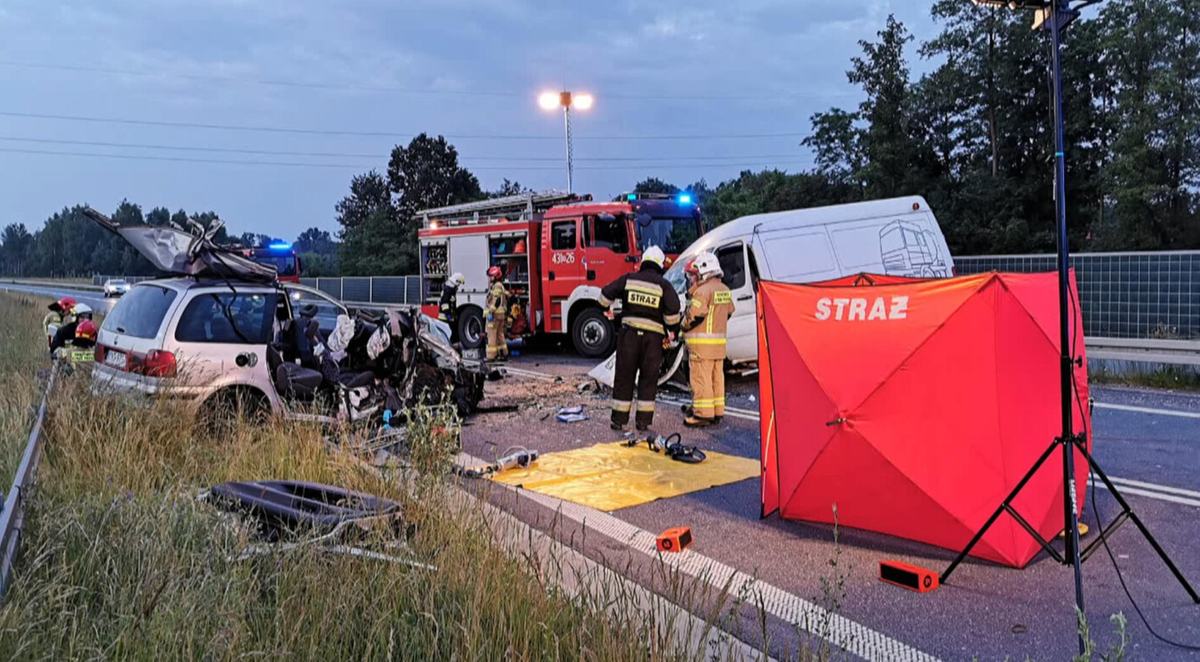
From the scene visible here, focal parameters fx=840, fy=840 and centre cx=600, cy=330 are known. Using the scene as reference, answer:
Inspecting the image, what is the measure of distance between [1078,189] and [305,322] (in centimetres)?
2739

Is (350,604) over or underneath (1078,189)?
underneath

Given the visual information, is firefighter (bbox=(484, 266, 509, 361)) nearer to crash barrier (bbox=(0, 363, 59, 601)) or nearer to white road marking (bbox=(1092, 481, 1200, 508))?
crash barrier (bbox=(0, 363, 59, 601))

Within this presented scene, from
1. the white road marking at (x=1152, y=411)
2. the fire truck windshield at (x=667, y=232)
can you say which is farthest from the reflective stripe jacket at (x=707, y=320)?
the fire truck windshield at (x=667, y=232)

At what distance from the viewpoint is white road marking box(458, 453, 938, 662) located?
11.1 feet

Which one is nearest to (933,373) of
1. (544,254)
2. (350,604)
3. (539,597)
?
(539,597)

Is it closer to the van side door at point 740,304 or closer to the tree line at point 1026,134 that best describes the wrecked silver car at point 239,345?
the van side door at point 740,304

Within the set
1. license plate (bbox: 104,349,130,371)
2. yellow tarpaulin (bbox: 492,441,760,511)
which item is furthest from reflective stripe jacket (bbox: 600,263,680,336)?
license plate (bbox: 104,349,130,371)

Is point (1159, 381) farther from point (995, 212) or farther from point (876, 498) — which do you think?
point (995, 212)

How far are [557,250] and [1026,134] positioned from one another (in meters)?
21.4

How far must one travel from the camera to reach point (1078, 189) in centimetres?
2767

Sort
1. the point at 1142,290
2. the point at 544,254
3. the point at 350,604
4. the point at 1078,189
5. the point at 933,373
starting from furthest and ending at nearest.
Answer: the point at 1078,189 → the point at 544,254 → the point at 1142,290 → the point at 933,373 → the point at 350,604

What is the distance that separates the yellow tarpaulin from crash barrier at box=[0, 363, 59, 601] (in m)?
2.95

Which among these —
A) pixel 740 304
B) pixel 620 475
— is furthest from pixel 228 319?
pixel 740 304

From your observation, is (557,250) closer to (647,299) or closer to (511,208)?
(511,208)
